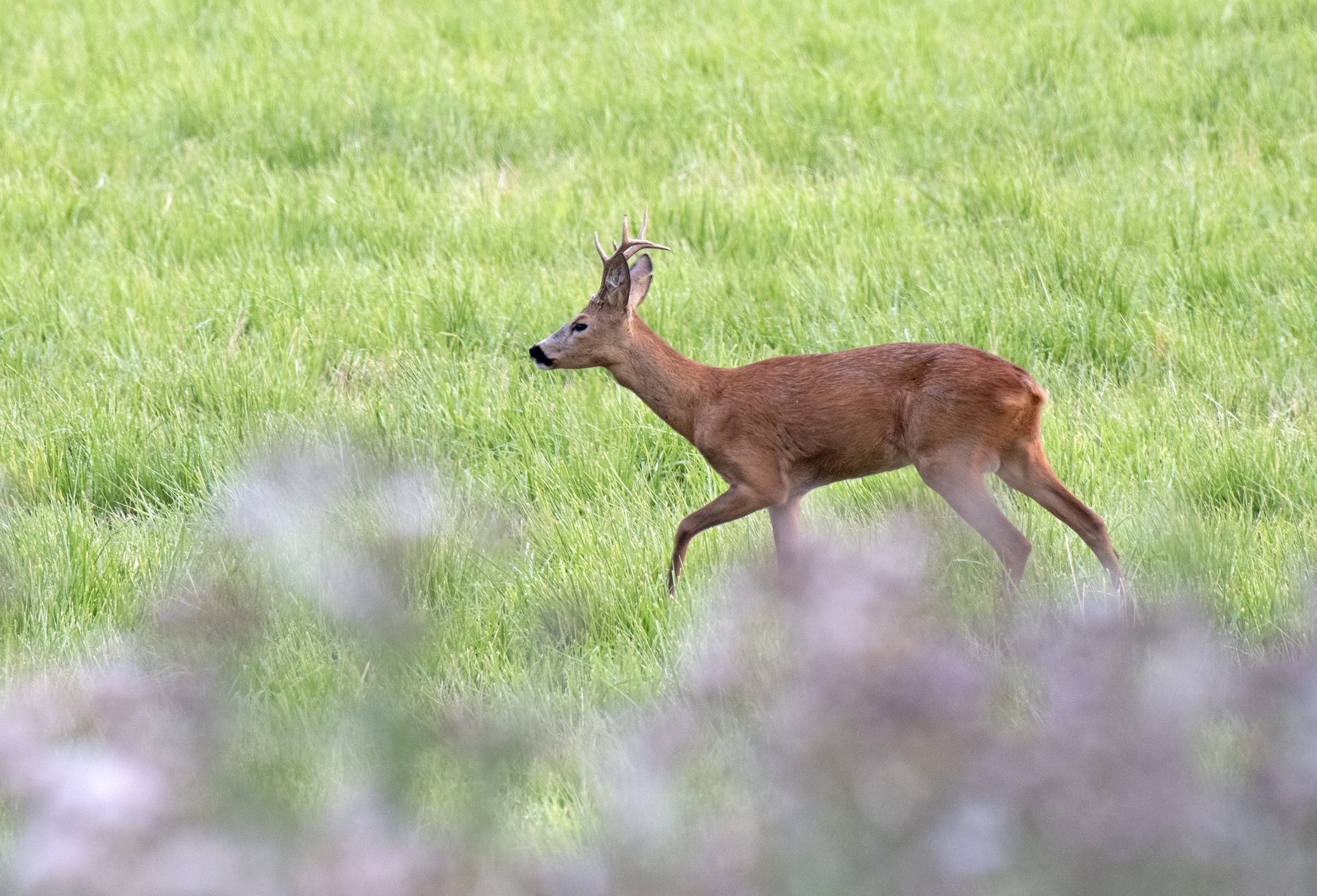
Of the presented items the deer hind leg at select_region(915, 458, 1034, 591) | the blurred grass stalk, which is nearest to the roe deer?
the deer hind leg at select_region(915, 458, 1034, 591)

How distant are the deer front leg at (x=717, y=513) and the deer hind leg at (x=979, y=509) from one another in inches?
14.8

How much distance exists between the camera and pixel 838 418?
3123mm

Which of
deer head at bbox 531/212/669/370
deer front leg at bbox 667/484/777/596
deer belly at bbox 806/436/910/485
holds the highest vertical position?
deer head at bbox 531/212/669/370

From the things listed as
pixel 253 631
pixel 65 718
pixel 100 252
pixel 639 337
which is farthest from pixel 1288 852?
pixel 100 252

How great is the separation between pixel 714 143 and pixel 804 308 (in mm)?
1972

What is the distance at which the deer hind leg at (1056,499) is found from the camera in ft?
10.0

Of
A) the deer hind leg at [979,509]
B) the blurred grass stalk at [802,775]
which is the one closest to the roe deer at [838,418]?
the deer hind leg at [979,509]

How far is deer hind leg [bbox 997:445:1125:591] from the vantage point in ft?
10.0

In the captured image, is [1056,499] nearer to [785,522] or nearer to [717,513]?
[785,522]

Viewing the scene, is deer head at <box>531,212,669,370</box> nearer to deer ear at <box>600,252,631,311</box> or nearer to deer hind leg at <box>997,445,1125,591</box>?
deer ear at <box>600,252,631,311</box>

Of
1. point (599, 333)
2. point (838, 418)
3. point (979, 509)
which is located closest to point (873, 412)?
point (838, 418)

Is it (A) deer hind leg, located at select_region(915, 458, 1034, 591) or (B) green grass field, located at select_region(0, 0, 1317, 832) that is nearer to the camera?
(A) deer hind leg, located at select_region(915, 458, 1034, 591)

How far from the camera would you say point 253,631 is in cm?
101

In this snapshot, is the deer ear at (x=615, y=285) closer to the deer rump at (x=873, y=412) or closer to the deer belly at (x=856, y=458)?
the deer rump at (x=873, y=412)
